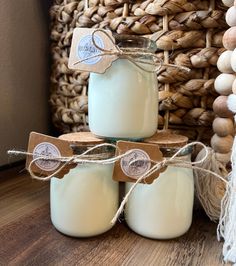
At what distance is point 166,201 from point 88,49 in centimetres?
25

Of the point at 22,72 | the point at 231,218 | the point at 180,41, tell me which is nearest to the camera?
the point at 231,218

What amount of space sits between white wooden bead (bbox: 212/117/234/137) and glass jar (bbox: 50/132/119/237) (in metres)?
0.18

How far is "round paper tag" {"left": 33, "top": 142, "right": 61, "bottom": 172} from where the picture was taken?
17.2 inches

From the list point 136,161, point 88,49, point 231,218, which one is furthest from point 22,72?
point 231,218

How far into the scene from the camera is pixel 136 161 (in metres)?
0.43

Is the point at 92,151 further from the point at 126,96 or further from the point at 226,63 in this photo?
the point at 226,63

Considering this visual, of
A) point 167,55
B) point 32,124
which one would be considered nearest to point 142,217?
point 167,55

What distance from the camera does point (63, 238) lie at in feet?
1.48

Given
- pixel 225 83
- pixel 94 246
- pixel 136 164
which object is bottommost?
pixel 94 246

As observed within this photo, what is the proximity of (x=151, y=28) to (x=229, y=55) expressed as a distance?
17 cm

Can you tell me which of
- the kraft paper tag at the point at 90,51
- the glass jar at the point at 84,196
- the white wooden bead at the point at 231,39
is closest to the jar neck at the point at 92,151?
the glass jar at the point at 84,196

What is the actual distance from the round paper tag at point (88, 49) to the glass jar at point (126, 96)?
2 centimetres

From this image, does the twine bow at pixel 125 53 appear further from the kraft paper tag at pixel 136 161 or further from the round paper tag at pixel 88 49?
the kraft paper tag at pixel 136 161

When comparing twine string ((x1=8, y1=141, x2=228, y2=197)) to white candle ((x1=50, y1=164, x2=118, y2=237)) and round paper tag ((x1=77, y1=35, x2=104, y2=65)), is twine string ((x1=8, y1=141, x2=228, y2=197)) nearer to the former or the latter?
white candle ((x1=50, y1=164, x2=118, y2=237))
